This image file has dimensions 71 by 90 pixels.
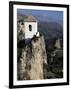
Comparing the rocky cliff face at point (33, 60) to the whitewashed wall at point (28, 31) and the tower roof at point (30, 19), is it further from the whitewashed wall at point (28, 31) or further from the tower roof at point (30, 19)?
the tower roof at point (30, 19)

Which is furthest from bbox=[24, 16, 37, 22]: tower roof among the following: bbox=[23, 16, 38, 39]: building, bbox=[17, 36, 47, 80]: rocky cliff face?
bbox=[17, 36, 47, 80]: rocky cliff face

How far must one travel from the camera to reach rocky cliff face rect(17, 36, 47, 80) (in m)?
1.79

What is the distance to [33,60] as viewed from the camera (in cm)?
182

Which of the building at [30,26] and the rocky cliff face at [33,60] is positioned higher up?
the building at [30,26]

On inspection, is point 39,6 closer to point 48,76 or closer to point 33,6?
point 33,6

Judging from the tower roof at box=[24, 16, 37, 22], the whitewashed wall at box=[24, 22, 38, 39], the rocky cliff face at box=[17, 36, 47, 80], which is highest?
the tower roof at box=[24, 16, 37, 22]

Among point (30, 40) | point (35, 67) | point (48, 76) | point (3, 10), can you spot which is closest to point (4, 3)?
point (3, 10)

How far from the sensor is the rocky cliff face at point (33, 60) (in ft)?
5.89

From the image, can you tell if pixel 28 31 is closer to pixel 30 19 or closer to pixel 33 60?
pixel 30 19

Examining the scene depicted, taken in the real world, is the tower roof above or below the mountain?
above

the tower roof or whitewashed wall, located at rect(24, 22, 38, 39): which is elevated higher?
the tower roof

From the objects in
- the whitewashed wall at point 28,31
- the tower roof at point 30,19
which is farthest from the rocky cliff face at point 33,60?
the tower roof at point 30,19

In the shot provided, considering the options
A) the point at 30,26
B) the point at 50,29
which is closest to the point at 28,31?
the point at 30,26

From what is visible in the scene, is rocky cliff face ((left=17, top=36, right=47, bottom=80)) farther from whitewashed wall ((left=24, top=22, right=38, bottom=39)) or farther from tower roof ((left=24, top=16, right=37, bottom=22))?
tower roof ((left=24, top=16, right=37, bottom=22))
